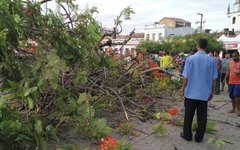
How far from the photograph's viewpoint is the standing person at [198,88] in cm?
640

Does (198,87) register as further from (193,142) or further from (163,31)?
(163,31)

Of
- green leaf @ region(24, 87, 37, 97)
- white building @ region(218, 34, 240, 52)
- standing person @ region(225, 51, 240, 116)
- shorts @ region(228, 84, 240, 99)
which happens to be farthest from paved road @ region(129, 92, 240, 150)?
white building @ region(218, 34, 240, 52)

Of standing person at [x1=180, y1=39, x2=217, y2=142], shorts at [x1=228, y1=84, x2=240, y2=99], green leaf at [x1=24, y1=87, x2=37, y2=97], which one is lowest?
shorts at [x1=228, y1=84, x2=240, y2=99]

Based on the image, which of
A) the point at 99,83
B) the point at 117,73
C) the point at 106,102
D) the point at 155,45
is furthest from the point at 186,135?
the point at 155,45

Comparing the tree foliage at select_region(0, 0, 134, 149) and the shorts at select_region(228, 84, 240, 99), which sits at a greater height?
the tree foliage at select_region(0, 0, 134, 149)

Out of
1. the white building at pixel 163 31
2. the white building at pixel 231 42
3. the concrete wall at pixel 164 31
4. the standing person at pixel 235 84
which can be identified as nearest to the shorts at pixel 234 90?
the standing person at pixel 235 84

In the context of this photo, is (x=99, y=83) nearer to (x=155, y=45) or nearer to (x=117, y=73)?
(x=117, y=73)

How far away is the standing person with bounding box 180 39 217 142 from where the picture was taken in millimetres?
6402

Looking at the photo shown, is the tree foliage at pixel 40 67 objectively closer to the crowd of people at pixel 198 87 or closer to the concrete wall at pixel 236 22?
the crowd of people at pixel 198 87

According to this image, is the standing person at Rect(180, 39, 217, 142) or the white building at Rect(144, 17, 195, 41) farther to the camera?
the white building at Rect(144, 17, 195, 41)

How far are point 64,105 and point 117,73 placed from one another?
4107 mm

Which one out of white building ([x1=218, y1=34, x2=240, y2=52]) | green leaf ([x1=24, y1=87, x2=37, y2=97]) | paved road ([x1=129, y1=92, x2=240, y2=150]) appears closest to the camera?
green leaf ([x1=24, y1=87, x2=37, y2=97])

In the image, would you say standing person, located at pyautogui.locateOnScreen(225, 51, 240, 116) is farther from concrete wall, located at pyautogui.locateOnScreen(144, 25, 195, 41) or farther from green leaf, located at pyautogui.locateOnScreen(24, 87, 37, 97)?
concrete wall, located at pyautogui.locateOnScreen(144, 25, 195, 41)

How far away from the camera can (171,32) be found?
80.5 m
